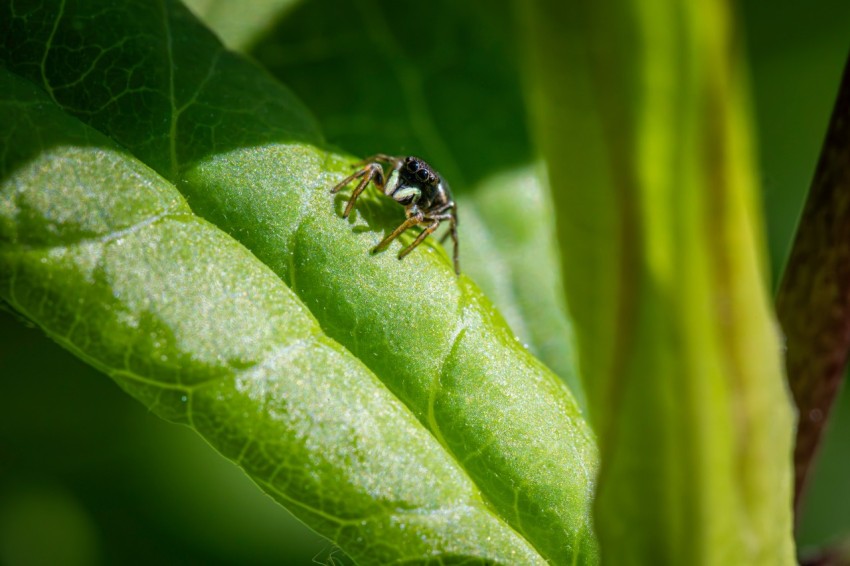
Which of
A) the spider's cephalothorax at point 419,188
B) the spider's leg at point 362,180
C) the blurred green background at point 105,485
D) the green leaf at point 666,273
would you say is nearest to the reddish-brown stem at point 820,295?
the green leaf at point 666,273

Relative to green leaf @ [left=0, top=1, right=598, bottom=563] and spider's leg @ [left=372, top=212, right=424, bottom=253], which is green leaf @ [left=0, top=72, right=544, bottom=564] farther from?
spider's leg @ [left=372, top=212, right=424, bottom=253]

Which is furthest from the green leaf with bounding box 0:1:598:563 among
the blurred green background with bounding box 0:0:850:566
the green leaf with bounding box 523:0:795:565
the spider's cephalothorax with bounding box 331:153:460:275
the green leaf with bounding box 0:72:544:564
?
the blurred green background with bounding box 0:0:850:566

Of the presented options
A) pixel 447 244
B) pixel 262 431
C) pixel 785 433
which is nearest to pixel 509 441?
pixel 262 431

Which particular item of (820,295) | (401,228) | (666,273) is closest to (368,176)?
(401,228)

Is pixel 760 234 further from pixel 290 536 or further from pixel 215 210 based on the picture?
pixel 290 536

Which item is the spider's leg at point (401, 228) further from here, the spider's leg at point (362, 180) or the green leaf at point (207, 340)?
the green leaf at point (207, 340)
